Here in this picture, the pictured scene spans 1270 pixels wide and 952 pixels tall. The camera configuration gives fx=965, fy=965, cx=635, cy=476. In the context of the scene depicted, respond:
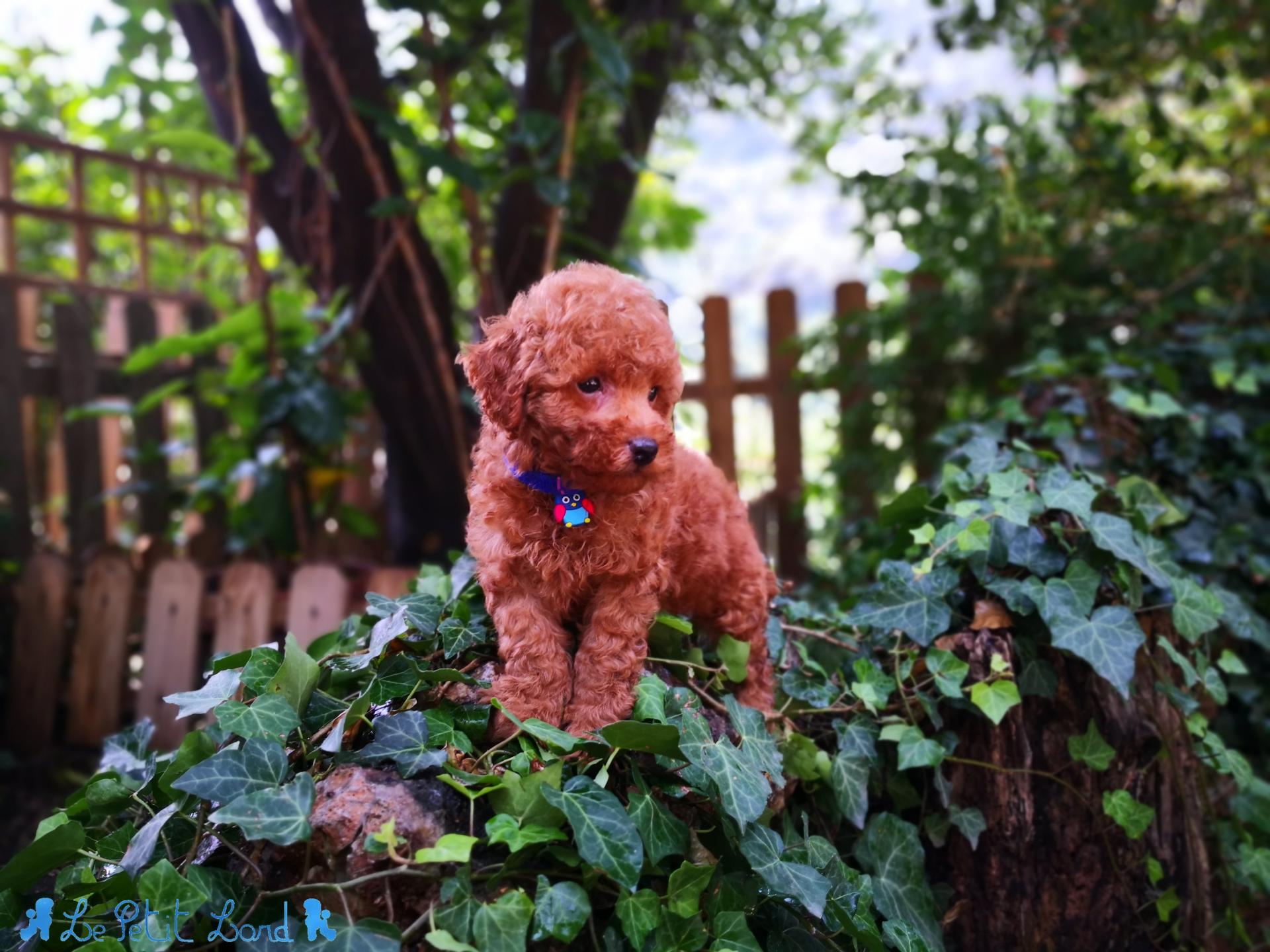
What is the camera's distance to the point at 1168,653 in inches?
88.5

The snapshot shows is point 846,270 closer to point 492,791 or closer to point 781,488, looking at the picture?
point 781,488

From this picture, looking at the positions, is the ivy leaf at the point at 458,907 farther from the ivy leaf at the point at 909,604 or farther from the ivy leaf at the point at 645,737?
the ivy leaf at the point at 909,604

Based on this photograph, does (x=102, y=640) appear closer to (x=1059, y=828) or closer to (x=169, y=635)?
(x=169, y=635)

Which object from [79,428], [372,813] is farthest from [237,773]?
[79,428]

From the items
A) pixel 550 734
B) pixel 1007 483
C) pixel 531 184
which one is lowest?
pixel 550 734

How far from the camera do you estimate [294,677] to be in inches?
67.0

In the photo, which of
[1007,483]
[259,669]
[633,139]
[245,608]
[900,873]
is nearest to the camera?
[259,669]

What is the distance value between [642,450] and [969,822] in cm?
118

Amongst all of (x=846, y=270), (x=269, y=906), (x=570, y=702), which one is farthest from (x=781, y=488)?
(x=846, y=270)

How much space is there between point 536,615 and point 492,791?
0.29m

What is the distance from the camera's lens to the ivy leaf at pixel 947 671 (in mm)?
2041

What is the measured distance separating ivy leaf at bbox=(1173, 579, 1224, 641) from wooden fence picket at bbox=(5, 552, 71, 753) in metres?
4.18

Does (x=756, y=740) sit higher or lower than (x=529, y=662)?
lower

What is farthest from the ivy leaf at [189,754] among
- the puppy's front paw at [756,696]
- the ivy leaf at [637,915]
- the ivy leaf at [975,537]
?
the ivy leaf at [975,537]
